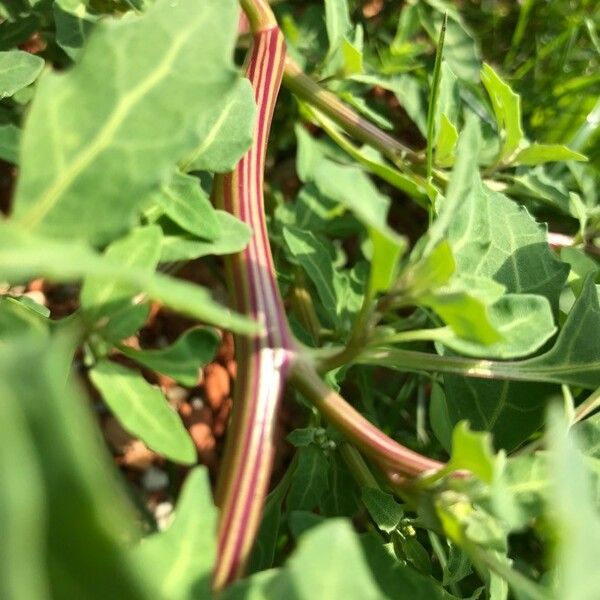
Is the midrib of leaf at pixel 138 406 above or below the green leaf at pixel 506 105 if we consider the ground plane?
below

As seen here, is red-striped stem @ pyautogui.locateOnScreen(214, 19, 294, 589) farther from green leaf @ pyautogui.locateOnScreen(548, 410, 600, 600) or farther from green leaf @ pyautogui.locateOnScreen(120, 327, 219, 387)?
green leaf @ pyautogui.locateOnScreen(548, 410, 600, 600)

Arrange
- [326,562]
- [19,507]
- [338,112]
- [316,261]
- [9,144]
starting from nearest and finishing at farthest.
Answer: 1. [19,507]
2. [326,562]
3. [9,144]
4. [316,261]
5. [338,112]

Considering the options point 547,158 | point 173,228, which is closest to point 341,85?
point 547,158

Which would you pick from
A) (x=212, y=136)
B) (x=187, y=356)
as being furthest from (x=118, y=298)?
(x=212, y=136)

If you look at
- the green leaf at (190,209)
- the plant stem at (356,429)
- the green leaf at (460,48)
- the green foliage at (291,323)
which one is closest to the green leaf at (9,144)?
the green foliage at (291,323)

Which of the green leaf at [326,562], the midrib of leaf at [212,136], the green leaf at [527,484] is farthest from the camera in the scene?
the midrib of leaf at [212,136]

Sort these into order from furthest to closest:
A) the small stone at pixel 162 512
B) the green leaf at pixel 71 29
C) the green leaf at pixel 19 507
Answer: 1. the small stone at pixel 162 512
2. the green leaf at pixel 71 29
3. the green leaf at pixel 19 507

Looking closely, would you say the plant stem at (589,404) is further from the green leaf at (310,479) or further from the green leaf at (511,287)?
the green leaf at (310,479)

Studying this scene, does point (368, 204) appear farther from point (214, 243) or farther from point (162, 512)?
point (162, 512)
